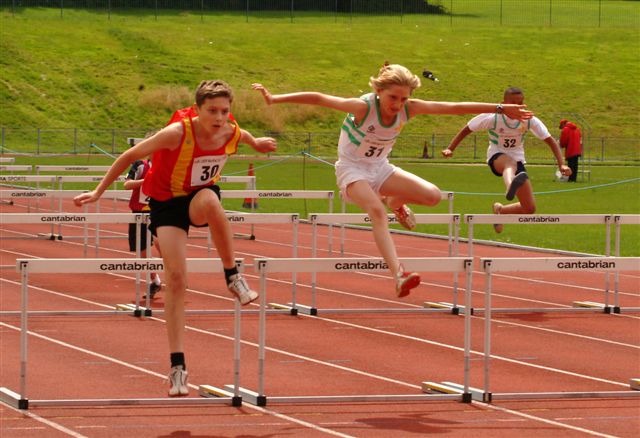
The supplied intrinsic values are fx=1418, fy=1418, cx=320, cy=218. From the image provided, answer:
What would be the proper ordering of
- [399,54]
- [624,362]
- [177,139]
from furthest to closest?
[399,54] → [624,362] → [177,139]

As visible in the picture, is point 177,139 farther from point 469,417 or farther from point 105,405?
point 469,417

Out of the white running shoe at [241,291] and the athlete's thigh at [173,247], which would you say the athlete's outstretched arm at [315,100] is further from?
the white running shoe at [241,291]

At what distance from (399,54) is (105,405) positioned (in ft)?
207

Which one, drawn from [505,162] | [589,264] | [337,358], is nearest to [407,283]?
[589,264]

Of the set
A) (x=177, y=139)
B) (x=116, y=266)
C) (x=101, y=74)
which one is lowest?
(x=116, y=266)

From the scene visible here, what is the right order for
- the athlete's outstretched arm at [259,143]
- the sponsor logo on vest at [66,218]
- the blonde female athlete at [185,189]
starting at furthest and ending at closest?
the sponsor logo on vest at [66,218]
the athlete's outstretched arm at [259,143]
the blonde female athlete at [185,189]

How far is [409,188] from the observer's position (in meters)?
10.4

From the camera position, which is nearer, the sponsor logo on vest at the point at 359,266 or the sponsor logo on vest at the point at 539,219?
the sponsor logo on vest at the point at 359,266

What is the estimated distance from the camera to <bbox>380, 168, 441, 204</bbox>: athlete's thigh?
10.3 meters

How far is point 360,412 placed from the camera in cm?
966

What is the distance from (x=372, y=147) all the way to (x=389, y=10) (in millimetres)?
77332

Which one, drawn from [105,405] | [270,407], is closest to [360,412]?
[270,407]

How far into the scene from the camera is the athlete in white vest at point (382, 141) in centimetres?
971

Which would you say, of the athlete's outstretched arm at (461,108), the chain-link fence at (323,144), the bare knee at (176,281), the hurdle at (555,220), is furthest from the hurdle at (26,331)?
the chain-link fence at (323,144)
